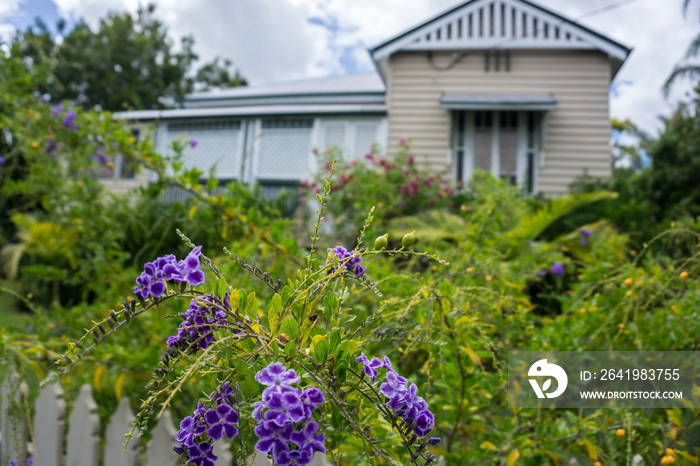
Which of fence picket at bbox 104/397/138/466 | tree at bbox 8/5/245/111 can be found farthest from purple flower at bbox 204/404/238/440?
tree at bbox 8/5/245/111

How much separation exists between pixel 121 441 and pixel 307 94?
10371 mm

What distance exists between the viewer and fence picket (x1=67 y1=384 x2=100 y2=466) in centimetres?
166

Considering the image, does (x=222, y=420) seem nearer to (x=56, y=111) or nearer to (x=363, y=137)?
(x=56, y=111)

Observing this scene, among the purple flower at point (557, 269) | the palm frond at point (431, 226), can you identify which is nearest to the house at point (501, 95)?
the palm frond at point (431, 226)

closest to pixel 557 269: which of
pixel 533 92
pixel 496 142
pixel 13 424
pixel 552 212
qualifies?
pixel 552 212

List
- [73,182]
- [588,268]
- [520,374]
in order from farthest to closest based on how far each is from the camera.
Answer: [73,182]
[588,268]
[520,374]

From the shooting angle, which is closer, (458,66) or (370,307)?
(370,307)

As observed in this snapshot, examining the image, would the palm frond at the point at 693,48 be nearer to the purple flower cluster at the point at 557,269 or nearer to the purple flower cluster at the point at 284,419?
the purple flower cluster at the point at 557,269

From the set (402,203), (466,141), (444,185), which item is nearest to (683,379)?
(402,203)

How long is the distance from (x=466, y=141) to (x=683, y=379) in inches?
296

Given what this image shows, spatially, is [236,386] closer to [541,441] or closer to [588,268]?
[541,441]

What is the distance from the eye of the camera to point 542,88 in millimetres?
8492

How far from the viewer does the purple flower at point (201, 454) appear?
67cm

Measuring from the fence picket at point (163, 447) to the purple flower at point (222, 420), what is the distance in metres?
0.92
